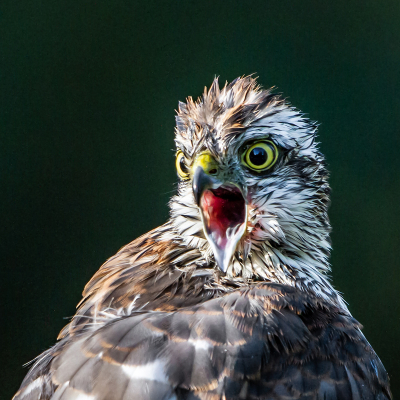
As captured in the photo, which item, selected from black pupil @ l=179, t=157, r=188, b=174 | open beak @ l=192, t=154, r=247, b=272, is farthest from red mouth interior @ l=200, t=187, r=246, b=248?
black pupil @ l=179, t=157, r=188, b=174

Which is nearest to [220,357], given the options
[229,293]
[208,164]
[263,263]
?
[229,293]

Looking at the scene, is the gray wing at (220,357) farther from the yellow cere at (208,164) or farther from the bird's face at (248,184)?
the yellow cere at (208,164)

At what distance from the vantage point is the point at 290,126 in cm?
105

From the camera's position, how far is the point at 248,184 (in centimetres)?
98

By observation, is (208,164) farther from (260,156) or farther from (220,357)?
(220,357)

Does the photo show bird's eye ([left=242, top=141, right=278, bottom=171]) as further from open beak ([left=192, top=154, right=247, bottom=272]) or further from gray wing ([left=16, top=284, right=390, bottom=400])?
gray wing ([left=16, top=284, right=390, bottom=400])

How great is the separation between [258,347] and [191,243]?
0.98 ft

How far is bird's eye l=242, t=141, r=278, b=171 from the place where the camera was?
0.99 m

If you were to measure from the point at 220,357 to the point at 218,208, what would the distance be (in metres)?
0.33

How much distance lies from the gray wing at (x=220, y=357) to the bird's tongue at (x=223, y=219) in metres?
0.09

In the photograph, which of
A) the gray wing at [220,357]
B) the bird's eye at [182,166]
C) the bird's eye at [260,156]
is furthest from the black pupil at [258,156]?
the gray wing at [220,357]

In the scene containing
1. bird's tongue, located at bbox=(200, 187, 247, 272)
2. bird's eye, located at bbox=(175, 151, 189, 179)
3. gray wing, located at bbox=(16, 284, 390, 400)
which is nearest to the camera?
gray wing, located at bbox=(16, 284, 390, 400)

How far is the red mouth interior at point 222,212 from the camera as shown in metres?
0.96

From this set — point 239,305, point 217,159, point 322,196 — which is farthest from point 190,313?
point 322,196
